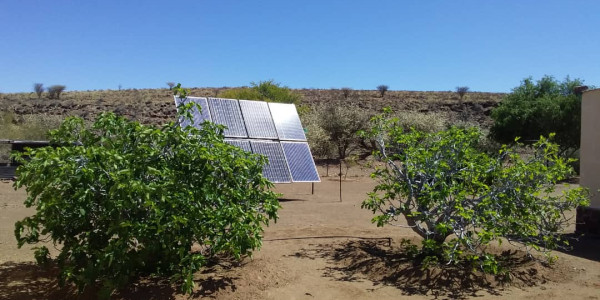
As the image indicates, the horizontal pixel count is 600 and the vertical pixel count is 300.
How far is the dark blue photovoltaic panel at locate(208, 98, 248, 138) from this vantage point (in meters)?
13.9

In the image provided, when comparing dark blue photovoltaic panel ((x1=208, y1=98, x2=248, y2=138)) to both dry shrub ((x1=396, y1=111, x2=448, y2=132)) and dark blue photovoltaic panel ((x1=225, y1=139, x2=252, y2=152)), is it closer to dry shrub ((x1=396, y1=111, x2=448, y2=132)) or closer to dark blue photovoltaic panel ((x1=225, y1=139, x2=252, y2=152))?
dark blue photovoltaic panel ((x1=225, y1=139, x2=252, y2=152))

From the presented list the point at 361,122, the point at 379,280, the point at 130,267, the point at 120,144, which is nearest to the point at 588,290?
the point at 379,280

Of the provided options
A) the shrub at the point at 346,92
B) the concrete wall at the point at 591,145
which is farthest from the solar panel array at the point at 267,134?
the shrub at the point at 346,92

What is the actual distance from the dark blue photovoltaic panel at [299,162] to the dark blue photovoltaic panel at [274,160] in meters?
0.22

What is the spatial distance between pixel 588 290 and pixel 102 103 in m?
50.6

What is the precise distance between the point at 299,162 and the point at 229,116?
2.44m

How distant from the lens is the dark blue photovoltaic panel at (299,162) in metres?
14.4

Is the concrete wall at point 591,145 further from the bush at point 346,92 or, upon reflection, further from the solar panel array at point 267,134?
the bush at point 346,92

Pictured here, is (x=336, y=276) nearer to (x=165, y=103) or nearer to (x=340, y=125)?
(x=340, y=125)

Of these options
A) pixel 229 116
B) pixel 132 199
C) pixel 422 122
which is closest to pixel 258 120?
pixel 229 116

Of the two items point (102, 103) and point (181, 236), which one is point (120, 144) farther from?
point (102, 103)

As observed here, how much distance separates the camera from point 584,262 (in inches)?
313

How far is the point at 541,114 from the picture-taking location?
1076 inches

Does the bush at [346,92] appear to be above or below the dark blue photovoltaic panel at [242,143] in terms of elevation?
above
